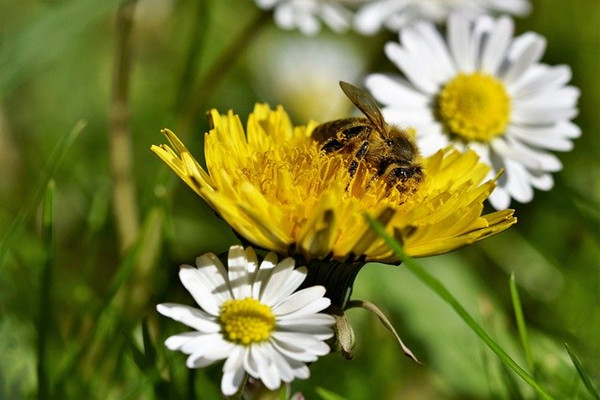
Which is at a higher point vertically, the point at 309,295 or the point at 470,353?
the point at 309,295

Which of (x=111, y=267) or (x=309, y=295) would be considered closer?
(x=309, y=295)

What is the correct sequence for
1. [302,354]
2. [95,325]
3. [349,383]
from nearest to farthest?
[302,354] → [95,325] → [349,383]

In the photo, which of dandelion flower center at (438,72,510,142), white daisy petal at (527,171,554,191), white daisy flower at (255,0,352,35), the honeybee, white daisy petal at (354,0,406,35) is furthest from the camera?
white daisy petal at (354,0,406,35)

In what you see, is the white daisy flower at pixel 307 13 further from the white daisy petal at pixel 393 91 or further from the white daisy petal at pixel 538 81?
the white daisy petal at pixel 538 81

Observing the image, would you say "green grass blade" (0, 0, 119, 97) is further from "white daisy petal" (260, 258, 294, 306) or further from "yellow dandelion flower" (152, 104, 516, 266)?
"white daisy petal" (260, 258, 294, 306)

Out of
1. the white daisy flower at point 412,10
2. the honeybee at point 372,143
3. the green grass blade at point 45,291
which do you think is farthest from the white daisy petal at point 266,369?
the white daisy flower at point 412,10

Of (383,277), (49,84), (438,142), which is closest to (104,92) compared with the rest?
(49,84)

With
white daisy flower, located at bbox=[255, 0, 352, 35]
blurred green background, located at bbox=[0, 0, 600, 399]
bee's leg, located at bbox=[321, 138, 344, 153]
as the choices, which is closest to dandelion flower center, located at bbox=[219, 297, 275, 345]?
blurred green background, located at bbox=[0, 0, 600, 399]

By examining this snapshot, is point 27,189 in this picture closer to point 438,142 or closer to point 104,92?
point 104,92

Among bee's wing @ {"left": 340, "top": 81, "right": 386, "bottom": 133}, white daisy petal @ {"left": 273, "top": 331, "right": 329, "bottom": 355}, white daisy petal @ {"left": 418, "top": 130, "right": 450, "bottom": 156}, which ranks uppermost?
bee's wing @ {"left": 340, "top": 81, "right": 386, "bottom": 133}
